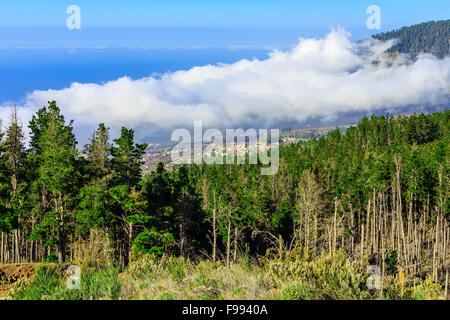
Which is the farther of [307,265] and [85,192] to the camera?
[85,192]

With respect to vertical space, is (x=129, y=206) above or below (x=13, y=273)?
above

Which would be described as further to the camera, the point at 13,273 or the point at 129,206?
the point at 129,206

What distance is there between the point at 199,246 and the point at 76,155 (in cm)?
2543

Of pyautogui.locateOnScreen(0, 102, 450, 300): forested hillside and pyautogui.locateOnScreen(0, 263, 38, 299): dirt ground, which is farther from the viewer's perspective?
pyautogui.locateOnScreen(0, 102, 450, 300): forested hillside

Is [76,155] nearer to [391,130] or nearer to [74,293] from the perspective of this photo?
[74,293]

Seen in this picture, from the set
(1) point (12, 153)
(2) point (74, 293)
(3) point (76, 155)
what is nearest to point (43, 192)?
(1) point (12, 153)

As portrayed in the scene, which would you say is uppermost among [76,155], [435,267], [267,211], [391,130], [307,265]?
Result: [391,130]

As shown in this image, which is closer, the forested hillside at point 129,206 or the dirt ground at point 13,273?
the dirt ground at point 13,273

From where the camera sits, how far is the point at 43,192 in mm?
31734
